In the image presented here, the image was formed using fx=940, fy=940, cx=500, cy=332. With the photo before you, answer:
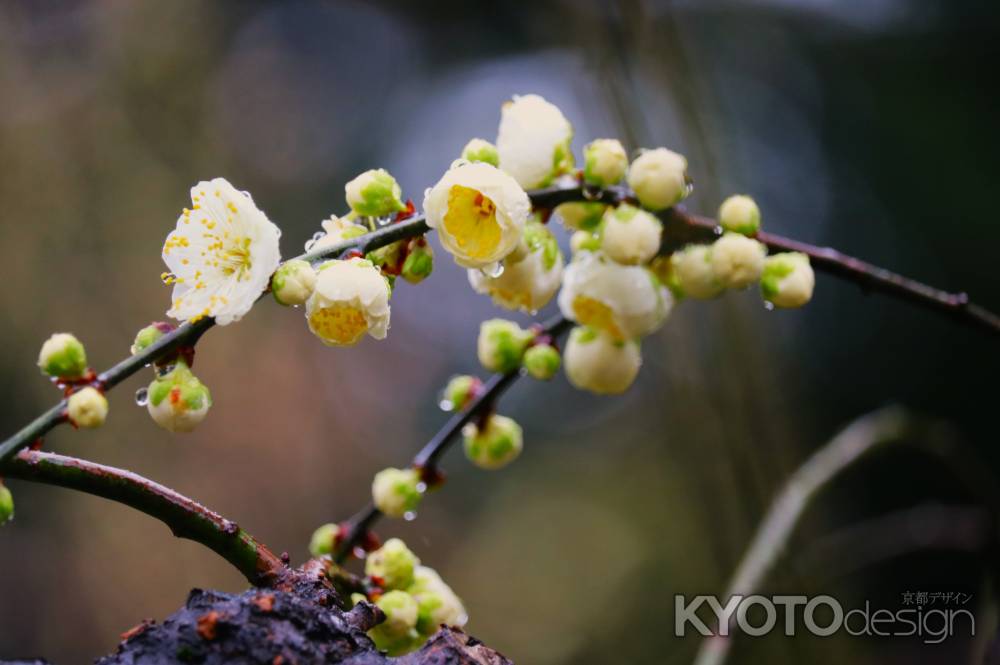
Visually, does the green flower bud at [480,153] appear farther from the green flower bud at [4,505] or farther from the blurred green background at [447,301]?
the blurred green background at [447,301]

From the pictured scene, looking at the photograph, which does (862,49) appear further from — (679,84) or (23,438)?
(23,438)

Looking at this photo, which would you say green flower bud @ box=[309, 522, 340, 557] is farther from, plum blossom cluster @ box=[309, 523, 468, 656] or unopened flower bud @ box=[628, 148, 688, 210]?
unopened flower bud @ box=[628, 148, 688, 210]

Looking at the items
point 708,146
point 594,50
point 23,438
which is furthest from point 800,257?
point 594,50

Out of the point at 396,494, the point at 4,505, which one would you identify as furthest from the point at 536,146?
the point at 4,505

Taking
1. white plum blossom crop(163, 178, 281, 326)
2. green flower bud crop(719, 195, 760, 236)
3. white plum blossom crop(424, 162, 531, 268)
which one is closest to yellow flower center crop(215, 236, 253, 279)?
white plum blossom crop(163, 178, 281, 326)

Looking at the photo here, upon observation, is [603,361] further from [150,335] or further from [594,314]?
[150,335]

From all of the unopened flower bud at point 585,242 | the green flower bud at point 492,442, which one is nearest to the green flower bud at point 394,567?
the green flower bud at point 492,442

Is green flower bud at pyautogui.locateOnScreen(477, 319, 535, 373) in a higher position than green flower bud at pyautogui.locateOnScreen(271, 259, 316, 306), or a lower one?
higher
